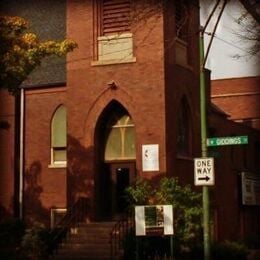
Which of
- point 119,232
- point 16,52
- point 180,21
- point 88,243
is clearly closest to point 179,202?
point 119,232

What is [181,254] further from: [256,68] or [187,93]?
[256,68]

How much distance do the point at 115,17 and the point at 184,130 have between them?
5.29 meters

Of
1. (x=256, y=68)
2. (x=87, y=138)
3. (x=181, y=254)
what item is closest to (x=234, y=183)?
(x=87, y=138)

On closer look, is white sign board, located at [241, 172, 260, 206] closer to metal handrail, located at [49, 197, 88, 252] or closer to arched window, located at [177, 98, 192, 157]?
arched window, located at [177, 98, 192, 157]

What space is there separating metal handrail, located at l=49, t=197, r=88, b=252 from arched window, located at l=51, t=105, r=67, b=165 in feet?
11.3

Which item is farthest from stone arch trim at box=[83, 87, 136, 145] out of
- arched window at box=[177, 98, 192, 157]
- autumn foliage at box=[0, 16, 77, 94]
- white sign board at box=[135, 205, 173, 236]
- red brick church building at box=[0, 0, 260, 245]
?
white sign board at box=[135, 205, 173, 236]

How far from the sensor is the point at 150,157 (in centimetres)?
2645

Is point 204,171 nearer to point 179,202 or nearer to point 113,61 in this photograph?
point 179,202

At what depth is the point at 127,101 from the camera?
2705 cm

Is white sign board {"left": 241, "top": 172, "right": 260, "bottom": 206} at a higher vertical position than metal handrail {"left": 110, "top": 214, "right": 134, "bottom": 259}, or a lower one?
higher

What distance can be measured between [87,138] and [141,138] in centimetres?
226

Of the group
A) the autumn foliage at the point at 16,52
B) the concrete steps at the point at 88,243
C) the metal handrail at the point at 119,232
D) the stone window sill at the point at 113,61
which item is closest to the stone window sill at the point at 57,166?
the concrete steps at the point at 88,243

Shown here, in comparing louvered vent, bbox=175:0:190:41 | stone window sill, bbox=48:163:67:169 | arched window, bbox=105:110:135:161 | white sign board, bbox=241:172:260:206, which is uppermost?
louvered vent, bbox=175:0:190:41

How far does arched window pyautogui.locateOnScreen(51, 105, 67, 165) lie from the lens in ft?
99.6
